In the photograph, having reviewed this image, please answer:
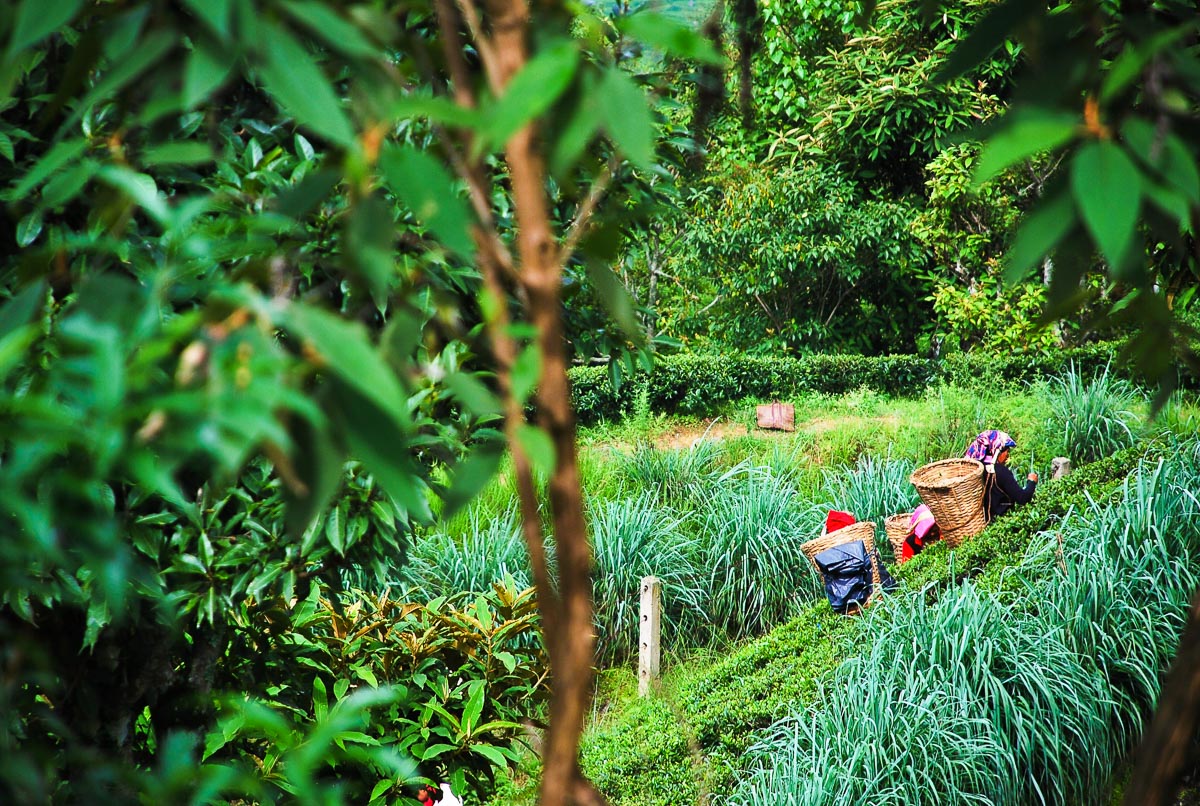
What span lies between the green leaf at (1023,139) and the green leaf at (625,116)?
15cm

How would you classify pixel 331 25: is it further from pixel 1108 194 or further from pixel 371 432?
pixel 1108 194

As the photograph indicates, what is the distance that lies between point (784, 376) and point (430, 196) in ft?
35.1

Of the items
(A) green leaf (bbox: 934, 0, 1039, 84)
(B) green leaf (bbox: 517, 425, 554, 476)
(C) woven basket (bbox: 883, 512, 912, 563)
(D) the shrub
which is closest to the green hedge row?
(C) woven basket (bbox: 883, 512, 912, 563)

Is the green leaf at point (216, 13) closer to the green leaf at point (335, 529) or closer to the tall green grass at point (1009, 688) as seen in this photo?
the green leaf at point (335, 529)

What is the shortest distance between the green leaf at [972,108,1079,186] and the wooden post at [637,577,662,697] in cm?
455

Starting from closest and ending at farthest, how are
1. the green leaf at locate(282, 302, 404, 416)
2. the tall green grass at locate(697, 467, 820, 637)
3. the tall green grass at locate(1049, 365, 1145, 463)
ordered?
1. the green leaf at locate(282, 302, 404, 416)
2. the tall green grass at locate(697, 467, 820, 637)
3. the tall green grass at locate(1049, 365, 1145, 463)

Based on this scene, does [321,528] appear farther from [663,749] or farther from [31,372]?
[663,749]

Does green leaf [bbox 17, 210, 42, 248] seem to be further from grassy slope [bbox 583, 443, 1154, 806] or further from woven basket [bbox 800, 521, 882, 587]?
woven basket [bbox 800, 521, 882, 587]

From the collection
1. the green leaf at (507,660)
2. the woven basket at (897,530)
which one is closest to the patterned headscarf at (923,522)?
the woven basket at (897,530)

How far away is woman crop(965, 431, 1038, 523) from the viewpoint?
5816 mm

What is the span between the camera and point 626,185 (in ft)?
6.57

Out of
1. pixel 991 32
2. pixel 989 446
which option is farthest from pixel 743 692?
pixel 991 32

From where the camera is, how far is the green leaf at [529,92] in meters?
0.43

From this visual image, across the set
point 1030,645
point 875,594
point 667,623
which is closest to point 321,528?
point 1030,645
